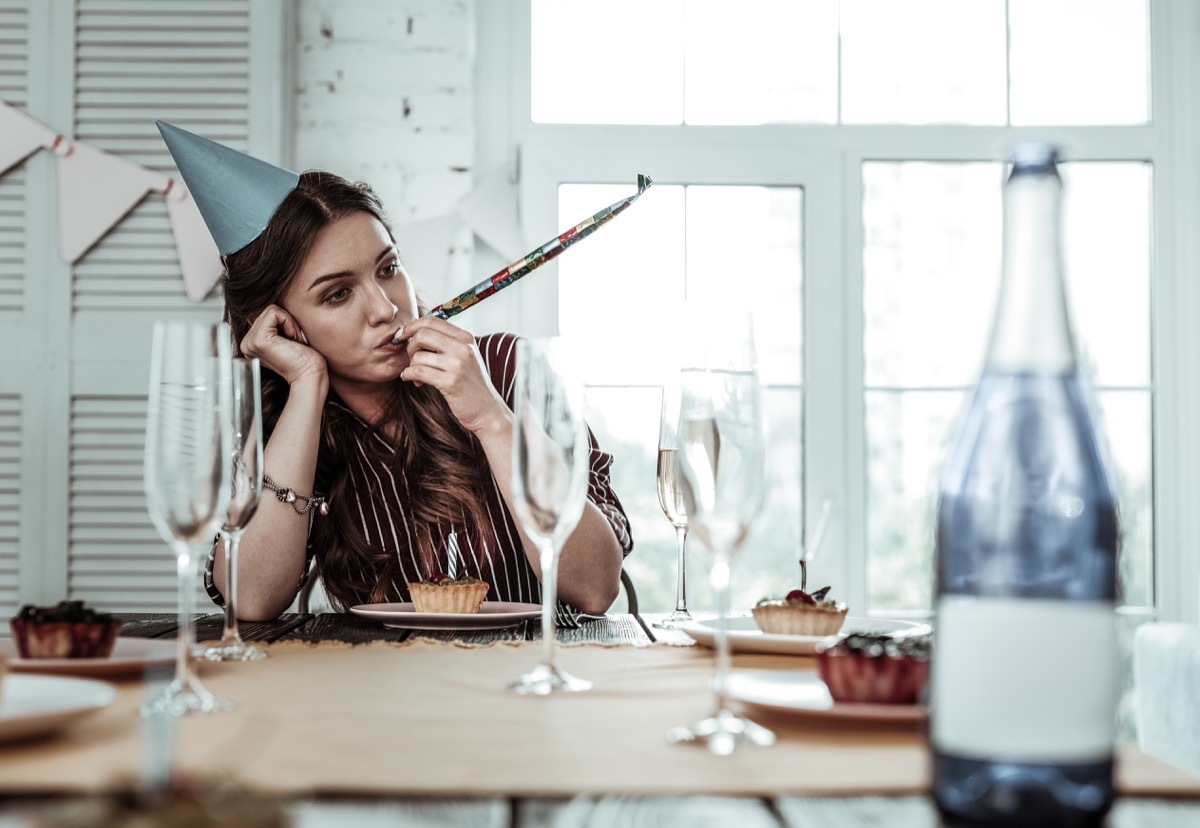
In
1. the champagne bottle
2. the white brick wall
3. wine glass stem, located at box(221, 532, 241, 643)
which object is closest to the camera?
the champagne bottle

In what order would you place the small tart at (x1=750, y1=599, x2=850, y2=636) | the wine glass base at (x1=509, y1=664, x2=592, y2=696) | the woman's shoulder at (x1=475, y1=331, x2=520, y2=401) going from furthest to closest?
the woman's shoulder at (x1=475, y1=331, x2=520, y2=401), the small tart at (x1=750, y1=599, x2=850, y2=636), the wine glass base at (x1=509, y1=664, x2=592, y2=696)

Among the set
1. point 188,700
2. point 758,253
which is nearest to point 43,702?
point 188,700

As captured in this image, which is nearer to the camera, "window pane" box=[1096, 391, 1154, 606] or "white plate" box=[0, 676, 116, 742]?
"white plate" box=[0, 676, 116, 742]

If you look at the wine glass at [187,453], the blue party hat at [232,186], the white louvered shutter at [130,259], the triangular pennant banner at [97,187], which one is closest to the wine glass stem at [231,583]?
the wine glass at [187,453]

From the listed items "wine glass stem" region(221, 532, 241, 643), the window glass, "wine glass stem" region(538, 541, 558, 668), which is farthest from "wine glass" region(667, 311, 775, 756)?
the window glass

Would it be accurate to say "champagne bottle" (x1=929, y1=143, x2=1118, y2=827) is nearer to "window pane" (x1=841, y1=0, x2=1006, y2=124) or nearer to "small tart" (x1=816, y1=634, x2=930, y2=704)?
"small tart" (x1=816, y1=634, x2=930, y2=704)

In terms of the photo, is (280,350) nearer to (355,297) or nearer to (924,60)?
(355,297)

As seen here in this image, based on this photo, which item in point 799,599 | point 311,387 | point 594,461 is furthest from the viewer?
point 594,461

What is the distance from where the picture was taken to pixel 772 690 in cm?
80

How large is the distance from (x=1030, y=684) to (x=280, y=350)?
1.50 metres

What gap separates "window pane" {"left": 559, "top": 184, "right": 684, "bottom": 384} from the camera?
3.13m

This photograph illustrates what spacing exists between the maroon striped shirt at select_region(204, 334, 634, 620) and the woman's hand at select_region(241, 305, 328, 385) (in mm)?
189

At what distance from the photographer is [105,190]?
2834 mm

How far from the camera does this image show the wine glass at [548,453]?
0.82 metres
